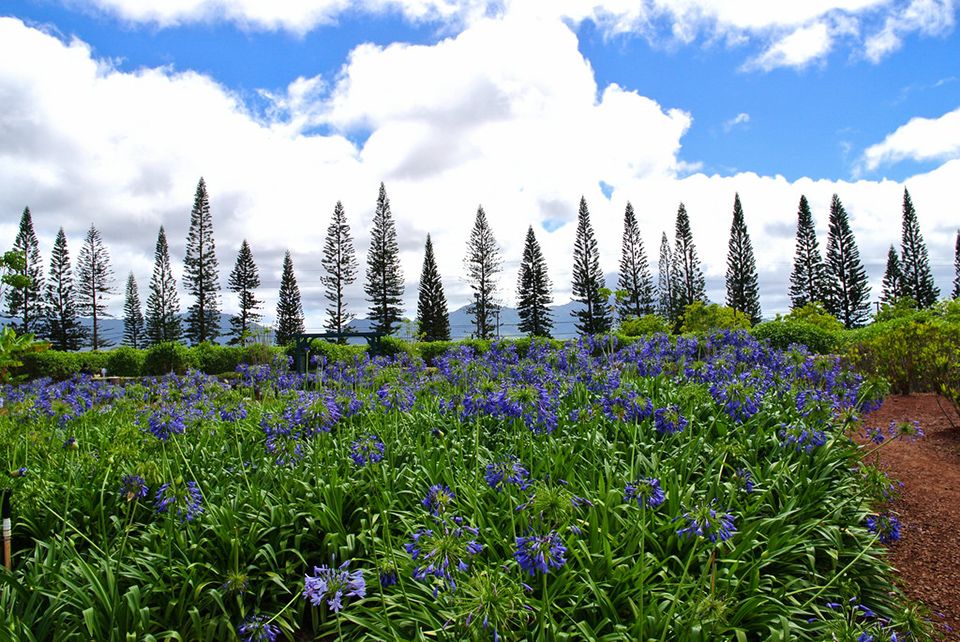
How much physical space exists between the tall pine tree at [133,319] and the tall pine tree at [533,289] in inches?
1266

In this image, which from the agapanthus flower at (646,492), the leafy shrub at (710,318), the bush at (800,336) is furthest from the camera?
the leafy shrub at (710,318)

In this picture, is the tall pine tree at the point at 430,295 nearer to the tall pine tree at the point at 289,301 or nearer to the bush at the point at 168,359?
the tall pine tree at the point at 289,301

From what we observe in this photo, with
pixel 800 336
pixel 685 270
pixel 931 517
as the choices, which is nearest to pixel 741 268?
pixel 685 270

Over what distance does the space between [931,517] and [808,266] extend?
44209mm

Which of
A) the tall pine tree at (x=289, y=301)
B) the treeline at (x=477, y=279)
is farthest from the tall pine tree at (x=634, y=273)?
the tall pine tree at (x=289, y=301)

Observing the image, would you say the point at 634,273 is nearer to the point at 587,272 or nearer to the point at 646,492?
the point at 587,272

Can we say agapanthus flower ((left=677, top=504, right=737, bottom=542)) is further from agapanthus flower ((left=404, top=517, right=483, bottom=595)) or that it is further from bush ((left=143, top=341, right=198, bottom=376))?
bush ((left=143, top=341, right=198, bottom=376))

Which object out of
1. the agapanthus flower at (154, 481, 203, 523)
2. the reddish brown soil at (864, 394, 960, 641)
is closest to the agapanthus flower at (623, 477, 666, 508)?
the reddish brown soil at (864, 394, 960, 641)

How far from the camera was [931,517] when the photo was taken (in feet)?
12.3

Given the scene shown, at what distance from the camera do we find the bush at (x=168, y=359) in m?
19.3

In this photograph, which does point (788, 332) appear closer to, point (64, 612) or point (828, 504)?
point (828, 504)

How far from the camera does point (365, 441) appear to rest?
10.2 feet

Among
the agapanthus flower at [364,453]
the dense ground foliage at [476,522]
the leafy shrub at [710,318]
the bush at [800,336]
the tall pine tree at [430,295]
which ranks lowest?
the dense ground foliage at [476,522]

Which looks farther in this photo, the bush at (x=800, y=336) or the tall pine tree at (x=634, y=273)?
the tall pine tree at (x=634, y=273)
